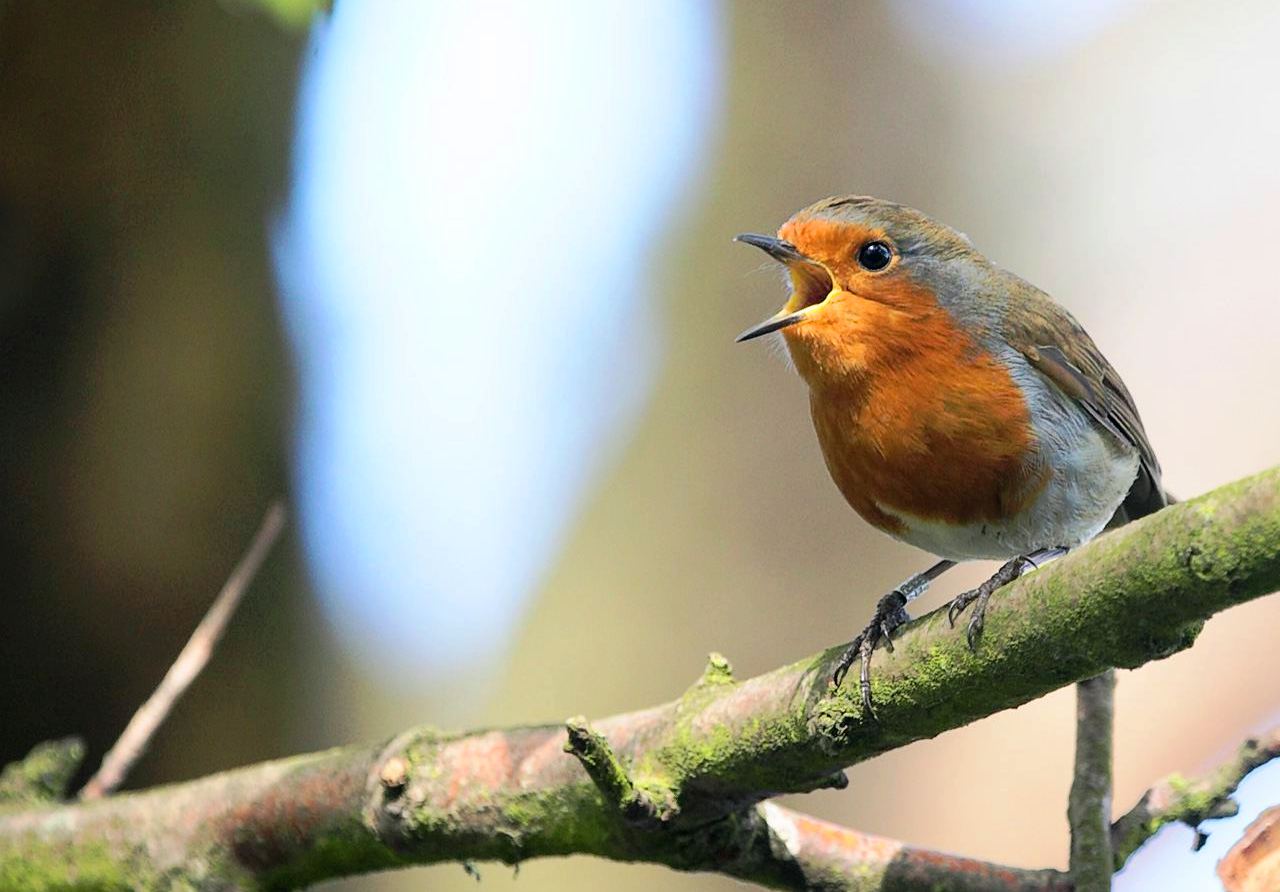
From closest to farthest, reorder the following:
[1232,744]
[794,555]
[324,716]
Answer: [1232,744] → [794,555] → [324,716]

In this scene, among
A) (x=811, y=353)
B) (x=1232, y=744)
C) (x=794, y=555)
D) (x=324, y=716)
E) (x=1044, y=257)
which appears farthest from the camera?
(x=324, y=716)

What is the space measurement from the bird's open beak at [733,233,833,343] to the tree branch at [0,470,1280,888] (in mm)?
658

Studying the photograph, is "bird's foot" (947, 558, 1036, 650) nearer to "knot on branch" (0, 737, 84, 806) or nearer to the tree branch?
the tree branch

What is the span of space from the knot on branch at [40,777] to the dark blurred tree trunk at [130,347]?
0.42 meters

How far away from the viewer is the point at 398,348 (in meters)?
4.04

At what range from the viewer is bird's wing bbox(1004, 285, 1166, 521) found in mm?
2564

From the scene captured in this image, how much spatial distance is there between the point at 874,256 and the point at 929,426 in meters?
0.41

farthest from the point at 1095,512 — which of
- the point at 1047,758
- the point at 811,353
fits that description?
the point at 1047,758

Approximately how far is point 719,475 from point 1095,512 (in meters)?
1.61

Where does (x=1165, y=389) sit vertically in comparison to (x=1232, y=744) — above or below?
above

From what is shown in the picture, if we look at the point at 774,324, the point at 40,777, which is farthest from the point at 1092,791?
the point at 40,777

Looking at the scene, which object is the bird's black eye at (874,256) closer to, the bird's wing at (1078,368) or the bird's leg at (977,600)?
the bird's wing at (1078,368)

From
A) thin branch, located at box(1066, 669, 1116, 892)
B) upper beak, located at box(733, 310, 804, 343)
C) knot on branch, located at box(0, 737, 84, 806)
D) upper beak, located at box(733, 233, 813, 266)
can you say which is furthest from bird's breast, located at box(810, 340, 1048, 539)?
knot on branch, located at box(0, 737, 84, 806)

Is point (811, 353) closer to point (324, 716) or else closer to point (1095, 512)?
point (1095, 512)
